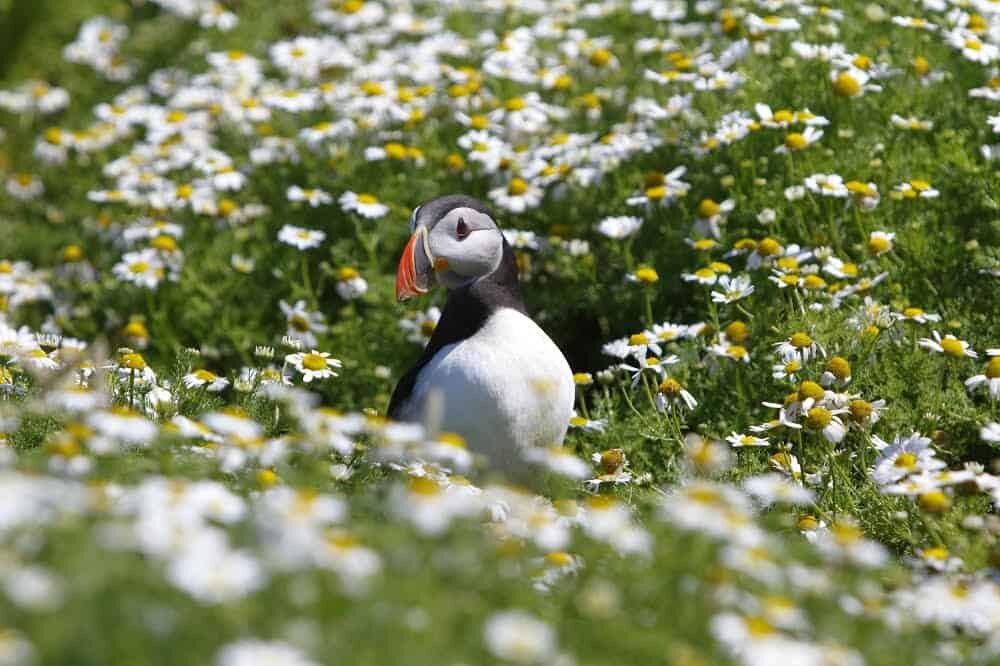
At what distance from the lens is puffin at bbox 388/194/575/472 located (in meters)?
3.73

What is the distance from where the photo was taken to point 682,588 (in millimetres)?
2389

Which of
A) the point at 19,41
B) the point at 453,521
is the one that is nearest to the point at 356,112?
the point at 19,41

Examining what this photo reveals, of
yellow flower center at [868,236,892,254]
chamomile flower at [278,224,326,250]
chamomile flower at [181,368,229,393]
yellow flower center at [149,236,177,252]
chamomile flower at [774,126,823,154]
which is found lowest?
yellow flower center at [149,236,177,252]

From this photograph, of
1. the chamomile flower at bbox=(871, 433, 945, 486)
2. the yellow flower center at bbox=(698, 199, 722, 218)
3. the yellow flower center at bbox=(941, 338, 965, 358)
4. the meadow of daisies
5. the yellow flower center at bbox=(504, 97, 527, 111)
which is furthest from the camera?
the yellow flower center at bbox=(504, 97, 527, 111)

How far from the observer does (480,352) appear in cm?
377

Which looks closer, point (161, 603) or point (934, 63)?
point (161, 603)

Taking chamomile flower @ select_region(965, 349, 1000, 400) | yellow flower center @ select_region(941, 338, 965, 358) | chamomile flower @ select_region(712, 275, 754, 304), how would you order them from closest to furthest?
chamomile flower @ select_region(965, 349, 1000, 400) → yellow flower center @ select_region(941, 338, 965, 358) → chamomile flower @ select_region(712, 275, 754, 304)

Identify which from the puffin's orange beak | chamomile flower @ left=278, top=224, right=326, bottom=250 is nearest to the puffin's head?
the puffin's orange beak

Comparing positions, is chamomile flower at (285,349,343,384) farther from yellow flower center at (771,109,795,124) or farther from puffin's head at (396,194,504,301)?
yellow flower center at (771,109,795,124)

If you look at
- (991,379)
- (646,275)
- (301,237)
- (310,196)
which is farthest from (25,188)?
(991,379)

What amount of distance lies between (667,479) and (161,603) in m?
2.32

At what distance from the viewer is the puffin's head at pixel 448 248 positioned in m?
3.92

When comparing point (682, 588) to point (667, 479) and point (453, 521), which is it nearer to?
point (453, 521)

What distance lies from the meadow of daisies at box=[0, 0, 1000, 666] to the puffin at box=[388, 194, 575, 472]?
142 millimetres
